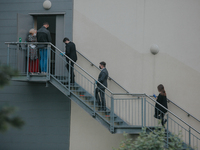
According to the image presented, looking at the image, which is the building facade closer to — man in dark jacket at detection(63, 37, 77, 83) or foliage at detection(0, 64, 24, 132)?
man in dark jacket at detection(63, 37, 77, 83)

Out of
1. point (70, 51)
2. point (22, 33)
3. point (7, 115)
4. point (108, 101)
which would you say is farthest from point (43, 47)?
point (7, 115)

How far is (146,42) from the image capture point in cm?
1030

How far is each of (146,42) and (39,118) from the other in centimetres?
437

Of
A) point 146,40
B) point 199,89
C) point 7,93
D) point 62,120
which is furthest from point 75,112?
point 199,89

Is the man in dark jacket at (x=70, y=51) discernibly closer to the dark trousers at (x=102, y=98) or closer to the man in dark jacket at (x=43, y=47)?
the man in dark jacket at (x=43, y=47)

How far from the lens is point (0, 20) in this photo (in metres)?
11.0

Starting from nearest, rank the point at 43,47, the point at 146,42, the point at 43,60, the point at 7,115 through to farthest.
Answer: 1. the point at 7,115
2. the point at 43,47
3. the point at 43,60
4. the point at 146,42

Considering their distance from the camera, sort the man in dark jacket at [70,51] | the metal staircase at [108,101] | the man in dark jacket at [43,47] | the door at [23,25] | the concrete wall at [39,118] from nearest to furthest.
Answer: the metal staircase at [108,101]
the man in dark jacket at [43,47]
the man in dark jacket at [70,51]
the door at [23,25]
the concrete wall at [39,118]

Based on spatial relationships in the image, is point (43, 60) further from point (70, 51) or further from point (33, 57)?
point (70, 51)

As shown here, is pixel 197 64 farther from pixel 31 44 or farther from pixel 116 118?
pixel 31 44

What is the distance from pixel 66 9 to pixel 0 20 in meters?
2.37

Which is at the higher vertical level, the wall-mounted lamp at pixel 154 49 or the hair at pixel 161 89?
the wall-mounted lamp at pixel 154 49

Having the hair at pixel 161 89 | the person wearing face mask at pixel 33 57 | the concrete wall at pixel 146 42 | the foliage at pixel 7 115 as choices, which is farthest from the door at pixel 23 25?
the foliage at pixel 7 115

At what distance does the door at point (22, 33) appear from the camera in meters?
9.89
